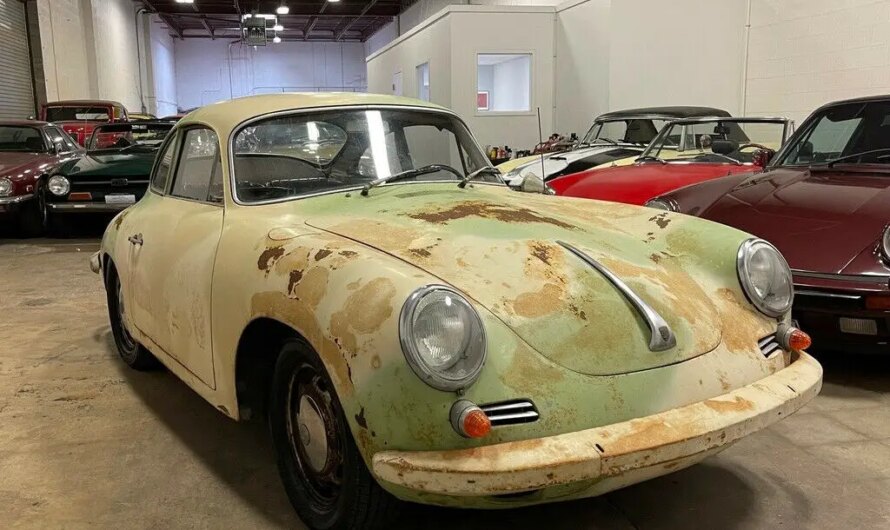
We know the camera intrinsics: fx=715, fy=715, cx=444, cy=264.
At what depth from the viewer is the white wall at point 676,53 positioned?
10.5m

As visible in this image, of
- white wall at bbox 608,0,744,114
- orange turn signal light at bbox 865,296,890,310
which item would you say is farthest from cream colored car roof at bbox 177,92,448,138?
white wall at bbox 608,0,744,114

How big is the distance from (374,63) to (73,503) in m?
19.6

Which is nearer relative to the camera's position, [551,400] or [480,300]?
[551,400]

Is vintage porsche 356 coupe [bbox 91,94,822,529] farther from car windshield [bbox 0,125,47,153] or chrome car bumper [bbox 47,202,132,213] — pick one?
car windshield [bbox 0,125,47,153]

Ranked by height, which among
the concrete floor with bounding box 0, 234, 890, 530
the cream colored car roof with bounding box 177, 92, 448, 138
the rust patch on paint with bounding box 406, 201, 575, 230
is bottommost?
the concrete floor with bounding box 0, 234, 890, 530

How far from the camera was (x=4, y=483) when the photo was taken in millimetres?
Answer: 2600

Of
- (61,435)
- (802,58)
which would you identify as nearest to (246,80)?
(802,58)

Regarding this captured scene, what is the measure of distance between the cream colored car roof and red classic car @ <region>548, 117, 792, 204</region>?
2783 mm

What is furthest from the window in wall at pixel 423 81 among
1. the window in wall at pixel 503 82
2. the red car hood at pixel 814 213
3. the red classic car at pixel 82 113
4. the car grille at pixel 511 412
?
the car grille at pixel 511 412

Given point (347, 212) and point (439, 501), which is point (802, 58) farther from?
point (439, 501)

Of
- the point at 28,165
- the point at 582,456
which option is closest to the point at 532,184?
the point at 582,456

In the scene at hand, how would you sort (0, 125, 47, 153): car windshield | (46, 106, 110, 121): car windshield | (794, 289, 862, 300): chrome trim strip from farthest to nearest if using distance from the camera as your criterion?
(46, 106, 110, 121): car windshield, (0, 125, 47, 153): car windshield, (794, 289, 862, 300): chrome trim strip

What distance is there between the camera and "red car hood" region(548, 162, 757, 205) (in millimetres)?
5488

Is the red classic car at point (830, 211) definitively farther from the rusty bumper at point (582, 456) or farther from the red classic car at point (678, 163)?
the rusty bumper at point (582, 456)
